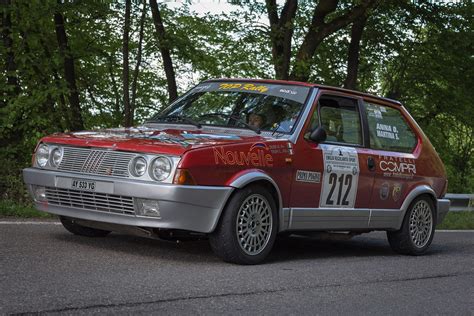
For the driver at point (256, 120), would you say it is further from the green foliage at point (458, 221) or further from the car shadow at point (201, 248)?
the green foliage at point (458, 221)

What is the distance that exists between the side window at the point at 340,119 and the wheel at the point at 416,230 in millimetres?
1240

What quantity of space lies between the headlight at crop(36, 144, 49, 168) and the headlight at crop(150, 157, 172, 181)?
4.08 feet

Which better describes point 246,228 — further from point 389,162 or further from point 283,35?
point 283,35

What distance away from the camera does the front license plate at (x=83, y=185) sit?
666 centimetres

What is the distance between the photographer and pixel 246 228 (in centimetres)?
684

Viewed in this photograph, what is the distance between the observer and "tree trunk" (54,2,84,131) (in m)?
17.4

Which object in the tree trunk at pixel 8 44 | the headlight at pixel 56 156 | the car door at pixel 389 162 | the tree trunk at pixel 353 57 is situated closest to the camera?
the headlight at pixel 56 156

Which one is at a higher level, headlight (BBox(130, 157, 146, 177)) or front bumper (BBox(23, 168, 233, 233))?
headlight (BBox(130, 157, 146, 177))

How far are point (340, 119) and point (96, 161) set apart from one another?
279 cm

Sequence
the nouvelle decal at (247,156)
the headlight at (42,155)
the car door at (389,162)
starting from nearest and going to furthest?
1. the nouvelle decal at (247,156)
2. the headlight at (42,155)
3. the car door at (389,162)

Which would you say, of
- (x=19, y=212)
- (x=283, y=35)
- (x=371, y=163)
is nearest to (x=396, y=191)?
(x=371, y=163)

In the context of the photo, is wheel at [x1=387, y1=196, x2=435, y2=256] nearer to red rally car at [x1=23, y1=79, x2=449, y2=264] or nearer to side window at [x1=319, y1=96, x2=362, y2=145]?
red rally car at [x1=23, y1=79, x2=449, y2=264]

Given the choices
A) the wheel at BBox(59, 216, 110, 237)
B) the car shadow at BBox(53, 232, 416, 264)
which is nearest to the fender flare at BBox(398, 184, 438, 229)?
the car shadow at BBox(53, 232, 416, 264)

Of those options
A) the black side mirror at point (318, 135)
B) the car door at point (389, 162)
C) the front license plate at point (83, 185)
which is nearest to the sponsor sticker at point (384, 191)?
the car door at point (389, 162)
